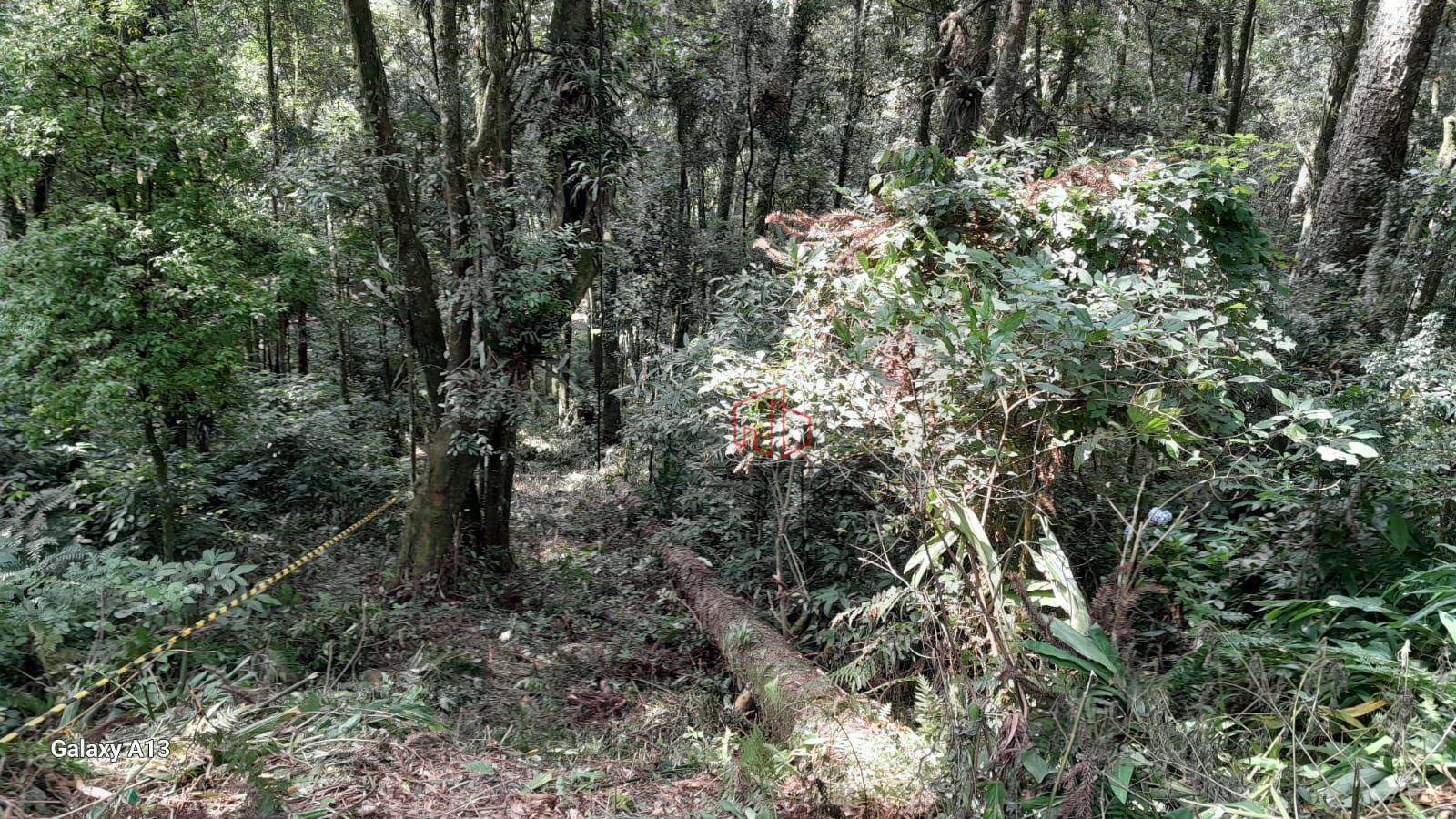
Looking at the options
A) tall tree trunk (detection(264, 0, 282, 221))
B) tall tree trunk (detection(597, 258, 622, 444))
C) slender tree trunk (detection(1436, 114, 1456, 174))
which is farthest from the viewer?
tall tree trunk (detection(597, 258, 622, 444))

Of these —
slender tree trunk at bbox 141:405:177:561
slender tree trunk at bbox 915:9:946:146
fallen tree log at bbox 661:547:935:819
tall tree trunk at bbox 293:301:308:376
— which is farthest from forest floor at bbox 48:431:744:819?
tall tree trunk at bbox 293:301:308:376

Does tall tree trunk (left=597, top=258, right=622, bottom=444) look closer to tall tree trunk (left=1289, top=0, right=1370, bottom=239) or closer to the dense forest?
the dense forest

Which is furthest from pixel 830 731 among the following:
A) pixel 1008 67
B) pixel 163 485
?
pixel 1008 67

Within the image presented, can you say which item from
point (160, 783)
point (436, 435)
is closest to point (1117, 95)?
point (436, 435)

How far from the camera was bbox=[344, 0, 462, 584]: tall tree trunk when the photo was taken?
5793 mm

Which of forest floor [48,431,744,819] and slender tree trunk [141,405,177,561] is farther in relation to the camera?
slender tree trunk [141,405,177,561]

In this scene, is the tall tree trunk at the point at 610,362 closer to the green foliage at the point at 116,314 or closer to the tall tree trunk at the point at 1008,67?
the green foliage at the point at 116,314

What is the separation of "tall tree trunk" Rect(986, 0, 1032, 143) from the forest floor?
219 inches

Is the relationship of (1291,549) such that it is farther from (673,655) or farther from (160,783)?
(160,783)

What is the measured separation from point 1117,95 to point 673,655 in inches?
553

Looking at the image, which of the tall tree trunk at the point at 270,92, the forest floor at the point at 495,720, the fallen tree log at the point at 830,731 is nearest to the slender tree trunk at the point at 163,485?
the forest floor at the point at 495,720

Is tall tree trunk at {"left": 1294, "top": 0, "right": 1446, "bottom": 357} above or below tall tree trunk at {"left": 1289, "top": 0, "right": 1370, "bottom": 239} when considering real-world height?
below

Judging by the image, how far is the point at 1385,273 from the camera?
5953 millimetres

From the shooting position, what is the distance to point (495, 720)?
4.27m
